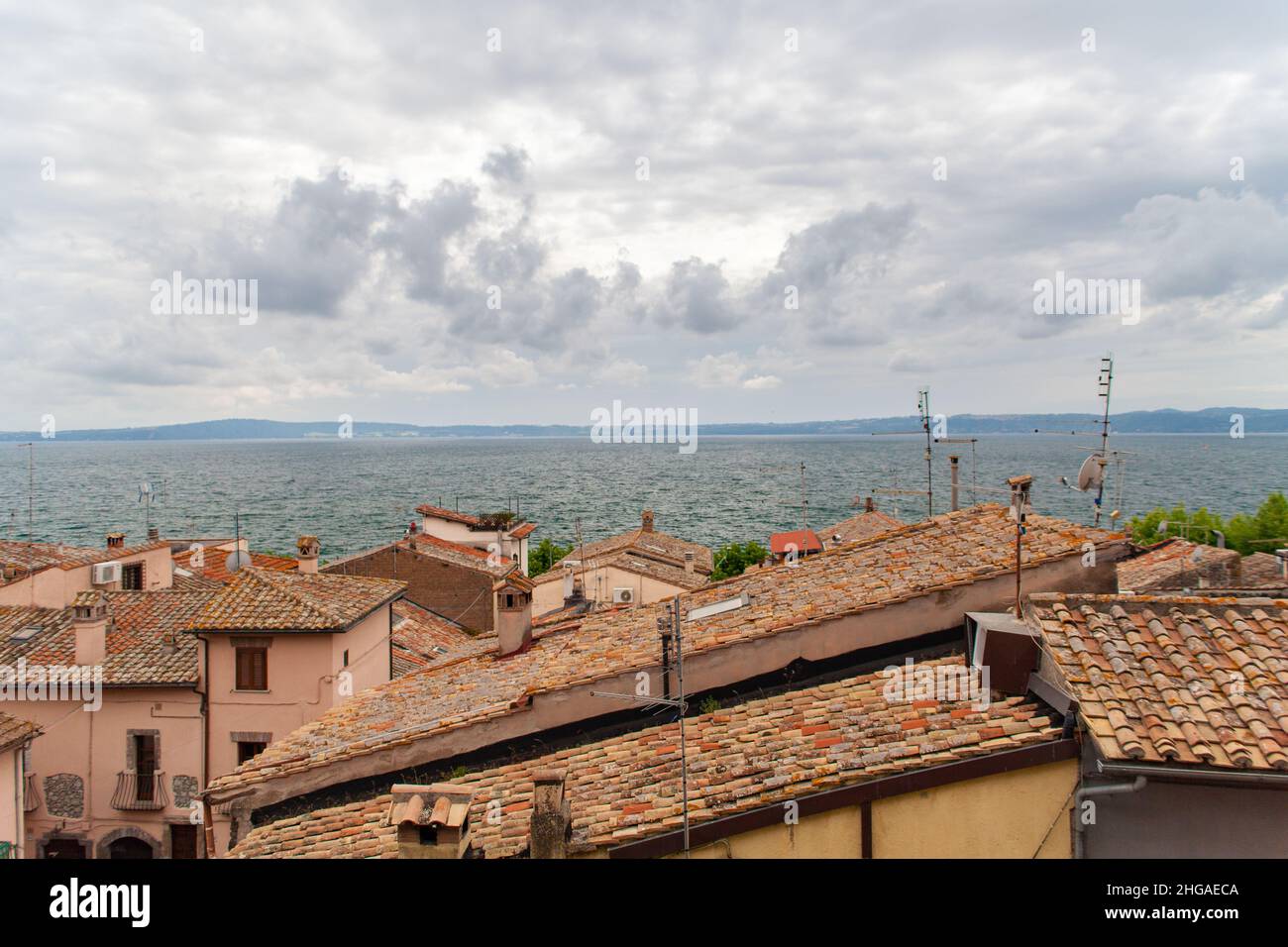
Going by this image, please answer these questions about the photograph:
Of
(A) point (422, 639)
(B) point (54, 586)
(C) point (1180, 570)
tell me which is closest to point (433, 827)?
(A) point (422, 639)

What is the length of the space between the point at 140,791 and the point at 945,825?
19465 mm

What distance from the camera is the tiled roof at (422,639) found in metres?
21.8

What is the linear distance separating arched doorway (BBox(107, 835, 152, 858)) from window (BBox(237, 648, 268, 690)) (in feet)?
17.5

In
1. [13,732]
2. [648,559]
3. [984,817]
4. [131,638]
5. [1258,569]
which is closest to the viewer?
[984,817]

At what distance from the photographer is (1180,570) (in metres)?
21.3

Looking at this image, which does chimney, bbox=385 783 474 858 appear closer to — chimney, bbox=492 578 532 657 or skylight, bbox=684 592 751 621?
skylight, bbox=684 592 751 621

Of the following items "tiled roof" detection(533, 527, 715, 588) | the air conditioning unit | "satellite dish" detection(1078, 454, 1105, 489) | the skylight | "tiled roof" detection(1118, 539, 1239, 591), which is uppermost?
"satellite dish" detection(1078, 454, 1105, 489)

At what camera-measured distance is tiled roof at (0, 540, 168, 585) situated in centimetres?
2589

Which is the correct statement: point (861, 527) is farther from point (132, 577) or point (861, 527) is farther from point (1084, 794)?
point (1084, 794)

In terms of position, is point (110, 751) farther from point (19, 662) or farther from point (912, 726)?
point (912, 726)

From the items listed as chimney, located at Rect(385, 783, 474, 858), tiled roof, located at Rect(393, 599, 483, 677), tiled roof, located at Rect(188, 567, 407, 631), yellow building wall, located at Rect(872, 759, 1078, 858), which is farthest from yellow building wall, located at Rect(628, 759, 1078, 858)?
tiled roof, located at Rect(188, 567, 407, 631)

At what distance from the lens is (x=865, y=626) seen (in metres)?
9.21

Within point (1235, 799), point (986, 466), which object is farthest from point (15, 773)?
point (986, 466)
